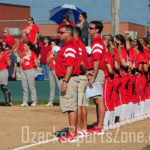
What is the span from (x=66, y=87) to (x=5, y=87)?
23.8ft

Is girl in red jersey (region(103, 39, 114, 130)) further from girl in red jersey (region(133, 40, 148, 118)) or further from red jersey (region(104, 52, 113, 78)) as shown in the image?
girl in red jersey (region(133, 40, 148, 118))

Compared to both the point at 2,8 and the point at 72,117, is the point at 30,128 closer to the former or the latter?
the point at 72,117

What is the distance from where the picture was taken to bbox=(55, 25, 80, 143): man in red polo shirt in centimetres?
975

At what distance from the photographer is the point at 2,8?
35.8 metres

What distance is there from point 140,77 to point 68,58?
16.0 feet

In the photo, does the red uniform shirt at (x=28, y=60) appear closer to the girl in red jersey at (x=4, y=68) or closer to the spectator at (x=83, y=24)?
the girl in red jersey at (x=4, y=68)

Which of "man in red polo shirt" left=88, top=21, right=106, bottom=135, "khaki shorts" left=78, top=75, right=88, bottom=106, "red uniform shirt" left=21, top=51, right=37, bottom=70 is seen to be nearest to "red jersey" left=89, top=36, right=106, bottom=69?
"man in red polo shirt" left=88, top=21, right=106, bottom=135

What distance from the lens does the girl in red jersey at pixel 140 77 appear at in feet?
46.1

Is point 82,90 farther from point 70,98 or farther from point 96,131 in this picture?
point 70,98

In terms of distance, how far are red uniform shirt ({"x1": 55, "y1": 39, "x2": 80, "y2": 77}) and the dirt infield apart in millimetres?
1236

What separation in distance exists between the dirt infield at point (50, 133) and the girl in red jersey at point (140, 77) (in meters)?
0.88

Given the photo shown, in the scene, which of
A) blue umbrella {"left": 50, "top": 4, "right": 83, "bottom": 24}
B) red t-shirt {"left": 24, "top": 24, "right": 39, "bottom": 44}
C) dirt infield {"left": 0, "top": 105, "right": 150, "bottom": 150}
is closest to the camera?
dirt infield {"left": 0, "top": 105, "right": 150, "bottom": 150}

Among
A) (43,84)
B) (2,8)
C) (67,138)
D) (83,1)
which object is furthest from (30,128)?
(2,8)

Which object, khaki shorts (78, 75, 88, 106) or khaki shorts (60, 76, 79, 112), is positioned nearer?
khaki shorts (60, 76, 79, 112)
